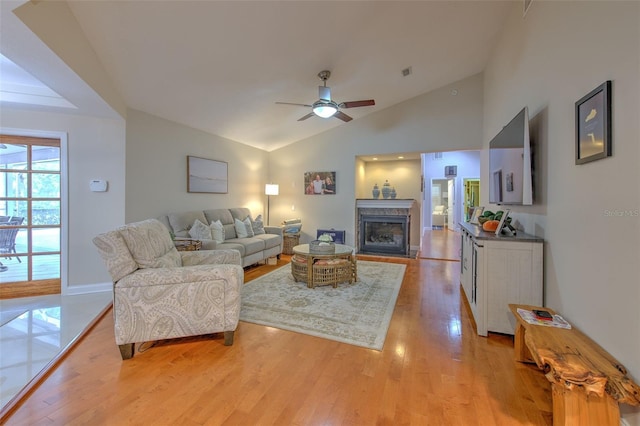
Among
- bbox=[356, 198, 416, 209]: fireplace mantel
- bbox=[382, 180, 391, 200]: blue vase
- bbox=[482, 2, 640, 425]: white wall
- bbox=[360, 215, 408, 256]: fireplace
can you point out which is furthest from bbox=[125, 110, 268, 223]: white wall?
bbox=[482, 2, 640, 425]: white wall

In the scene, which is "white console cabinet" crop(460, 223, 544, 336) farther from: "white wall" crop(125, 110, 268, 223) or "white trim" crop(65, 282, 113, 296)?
"white trim" crop(65, 282, 113, 296)

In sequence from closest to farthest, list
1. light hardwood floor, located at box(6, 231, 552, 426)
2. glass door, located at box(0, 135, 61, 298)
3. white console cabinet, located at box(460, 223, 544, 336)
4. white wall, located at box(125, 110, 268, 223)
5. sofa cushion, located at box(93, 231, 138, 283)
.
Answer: light hardwood floor, located at box(6, 231, 552, 426) → sofa cushion, located at box(93, 231, 138, 283) → white console cabinet, located at box(460, 223, 544, 336) → glass door, located at box(0, 135, 61, 298) → white wall, located at box(125, 110, 268, 223)

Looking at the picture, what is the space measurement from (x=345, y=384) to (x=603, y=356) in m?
1.42

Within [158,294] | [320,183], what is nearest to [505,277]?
[158,294]

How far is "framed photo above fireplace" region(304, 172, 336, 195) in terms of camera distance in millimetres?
6096

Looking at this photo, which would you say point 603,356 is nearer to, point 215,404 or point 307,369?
point 307,369

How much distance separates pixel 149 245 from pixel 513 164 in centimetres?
355

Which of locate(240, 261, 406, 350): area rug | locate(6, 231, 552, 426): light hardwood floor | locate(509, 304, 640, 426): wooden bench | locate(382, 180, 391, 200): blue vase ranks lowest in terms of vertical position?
locate(6, 231, 552, 426): light hardwood floor

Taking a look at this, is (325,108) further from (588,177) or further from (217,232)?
(588,177)

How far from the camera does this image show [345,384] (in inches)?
69.8

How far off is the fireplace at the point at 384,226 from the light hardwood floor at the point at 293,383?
11.2ft

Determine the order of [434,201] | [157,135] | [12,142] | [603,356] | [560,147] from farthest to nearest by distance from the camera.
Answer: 1. [434,201]
2. [157,135]
3. [12,142]
4. [560,147]
5. [603,356]

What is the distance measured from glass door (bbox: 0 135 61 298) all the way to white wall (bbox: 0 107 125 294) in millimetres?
219

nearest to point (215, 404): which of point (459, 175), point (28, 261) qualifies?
point (28, 261)
